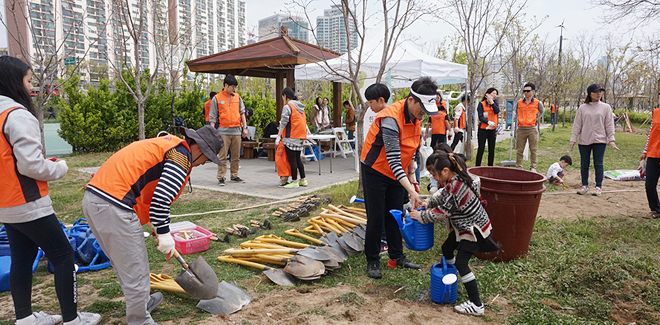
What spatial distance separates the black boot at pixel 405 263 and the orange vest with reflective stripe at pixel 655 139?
386 cm

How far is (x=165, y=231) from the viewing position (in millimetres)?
2529

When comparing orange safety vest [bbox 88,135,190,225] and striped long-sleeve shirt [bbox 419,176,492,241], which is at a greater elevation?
orange safety vest [bbox 88,135,190,225]

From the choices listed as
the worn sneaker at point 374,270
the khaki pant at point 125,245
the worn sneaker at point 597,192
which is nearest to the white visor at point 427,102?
the worn sneaker at point 374,270

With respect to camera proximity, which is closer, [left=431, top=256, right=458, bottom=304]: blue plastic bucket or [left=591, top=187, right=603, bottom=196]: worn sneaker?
[left=431, top=256, right=458, bottom=304]: blue plastic bucket

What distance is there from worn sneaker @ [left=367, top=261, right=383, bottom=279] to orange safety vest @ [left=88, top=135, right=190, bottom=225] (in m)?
2.01

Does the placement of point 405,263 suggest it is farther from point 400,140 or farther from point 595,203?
point 595,203

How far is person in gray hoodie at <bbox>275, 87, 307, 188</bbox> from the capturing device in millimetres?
7504

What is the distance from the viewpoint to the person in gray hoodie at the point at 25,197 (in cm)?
249

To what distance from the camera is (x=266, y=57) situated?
33.8ft

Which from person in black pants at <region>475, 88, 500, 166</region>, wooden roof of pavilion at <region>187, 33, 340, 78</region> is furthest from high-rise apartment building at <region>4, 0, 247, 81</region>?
person in black pants at <region>475, 88, 500, 166</region>

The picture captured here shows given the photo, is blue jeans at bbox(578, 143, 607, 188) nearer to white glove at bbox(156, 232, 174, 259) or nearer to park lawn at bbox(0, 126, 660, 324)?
park lawn at bbox(0, 126, 660, 324)

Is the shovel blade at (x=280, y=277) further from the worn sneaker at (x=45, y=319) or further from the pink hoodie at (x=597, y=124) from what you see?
the pink hoodie at (x=597, y=124)

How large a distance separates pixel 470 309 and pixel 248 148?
31.9ft

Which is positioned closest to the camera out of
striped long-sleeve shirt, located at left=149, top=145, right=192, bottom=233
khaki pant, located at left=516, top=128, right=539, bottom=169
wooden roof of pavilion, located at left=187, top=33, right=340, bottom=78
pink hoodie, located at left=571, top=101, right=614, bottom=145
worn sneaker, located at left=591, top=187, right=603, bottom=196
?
striped long-sleeve shirt, located at left=149, top=145, right=192, bottom=233
